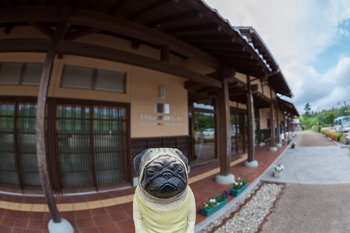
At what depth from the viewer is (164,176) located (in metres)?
1.21

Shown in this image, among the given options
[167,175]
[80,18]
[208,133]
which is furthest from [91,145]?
[208,133]

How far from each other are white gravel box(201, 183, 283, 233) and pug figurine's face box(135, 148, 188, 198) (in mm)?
2535

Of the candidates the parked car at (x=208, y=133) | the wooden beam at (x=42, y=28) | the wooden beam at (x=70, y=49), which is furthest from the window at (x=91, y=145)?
the parked car at (x=208, y=133)

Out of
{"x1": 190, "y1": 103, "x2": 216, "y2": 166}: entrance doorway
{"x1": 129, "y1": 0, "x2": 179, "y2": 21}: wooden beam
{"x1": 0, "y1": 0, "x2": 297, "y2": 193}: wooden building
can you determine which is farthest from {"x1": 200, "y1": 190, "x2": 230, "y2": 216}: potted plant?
{"x1": 129, "y1": 0, "x2": 179, "y2": 21}: wooden beam

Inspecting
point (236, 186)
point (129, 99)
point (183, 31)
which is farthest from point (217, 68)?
point (236, 186)

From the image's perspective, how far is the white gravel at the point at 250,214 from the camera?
3293 mm

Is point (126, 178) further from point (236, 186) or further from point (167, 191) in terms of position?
point (167, 191)

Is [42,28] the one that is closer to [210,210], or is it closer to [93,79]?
[93,79]

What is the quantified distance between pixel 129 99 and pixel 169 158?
385 centimetres

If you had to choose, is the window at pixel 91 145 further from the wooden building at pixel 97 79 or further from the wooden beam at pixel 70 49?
the wooden beam at pixel 70 49

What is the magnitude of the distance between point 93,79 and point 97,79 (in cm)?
9

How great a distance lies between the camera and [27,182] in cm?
429

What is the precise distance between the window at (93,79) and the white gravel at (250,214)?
372 cm

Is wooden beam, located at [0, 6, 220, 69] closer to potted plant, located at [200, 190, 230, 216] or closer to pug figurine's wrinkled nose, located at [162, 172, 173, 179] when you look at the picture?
pug figurine's wrinkled nose, located at [162, 172, 173, 179]
